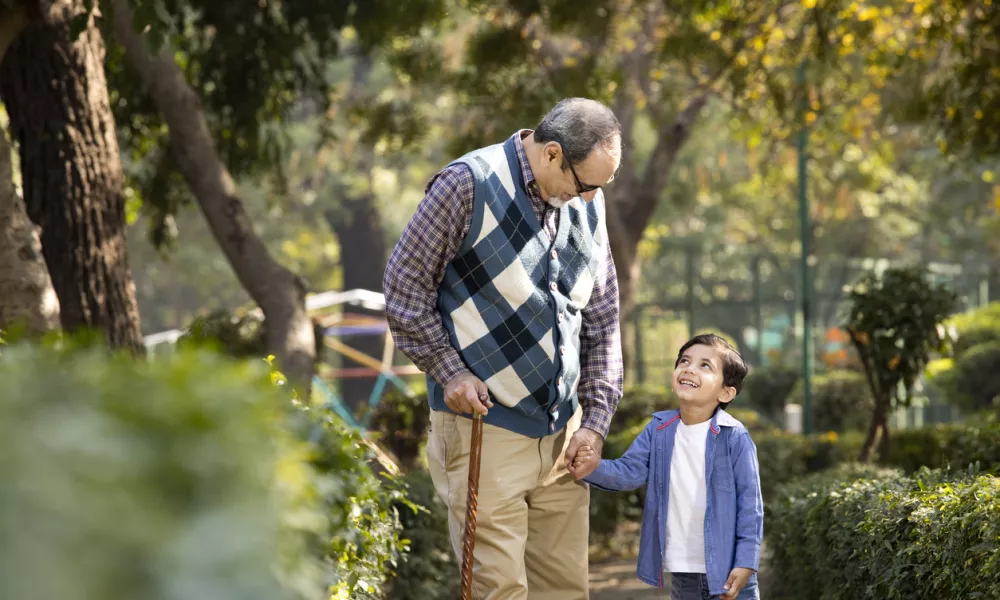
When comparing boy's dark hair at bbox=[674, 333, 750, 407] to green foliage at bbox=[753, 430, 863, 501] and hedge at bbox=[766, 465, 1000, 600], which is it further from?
green foliage at bbox=[753, 430, 863, 501]

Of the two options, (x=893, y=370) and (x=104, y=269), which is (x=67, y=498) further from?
(x=893, y=370)

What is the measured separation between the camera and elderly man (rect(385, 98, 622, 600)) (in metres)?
3.94

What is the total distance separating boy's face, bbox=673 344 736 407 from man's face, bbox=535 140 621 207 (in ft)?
2.54

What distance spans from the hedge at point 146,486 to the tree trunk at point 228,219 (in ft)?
21.2

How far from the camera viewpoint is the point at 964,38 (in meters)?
9.77

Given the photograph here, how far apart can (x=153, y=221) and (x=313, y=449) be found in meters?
8.64

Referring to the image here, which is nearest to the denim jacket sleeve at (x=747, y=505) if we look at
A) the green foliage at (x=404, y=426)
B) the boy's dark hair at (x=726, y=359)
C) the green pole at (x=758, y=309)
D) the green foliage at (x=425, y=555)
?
the boy's dark hair at (x=726, y=359)

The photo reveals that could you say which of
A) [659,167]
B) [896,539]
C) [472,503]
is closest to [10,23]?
[472,503]

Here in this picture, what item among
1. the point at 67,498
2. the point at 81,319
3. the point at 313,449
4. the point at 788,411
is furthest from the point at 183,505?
the point at 788,411

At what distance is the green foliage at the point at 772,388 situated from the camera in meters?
18.9

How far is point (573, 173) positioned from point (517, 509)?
1.10 m

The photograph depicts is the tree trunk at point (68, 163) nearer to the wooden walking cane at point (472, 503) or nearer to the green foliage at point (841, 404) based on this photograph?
the wooden walking cane at point (472, 503)

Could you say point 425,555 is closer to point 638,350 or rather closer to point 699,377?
point 699,377

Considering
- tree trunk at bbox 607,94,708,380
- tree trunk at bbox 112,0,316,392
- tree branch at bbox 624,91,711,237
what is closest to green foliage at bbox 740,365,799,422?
tree trunk at bbox 607,94,708,380
